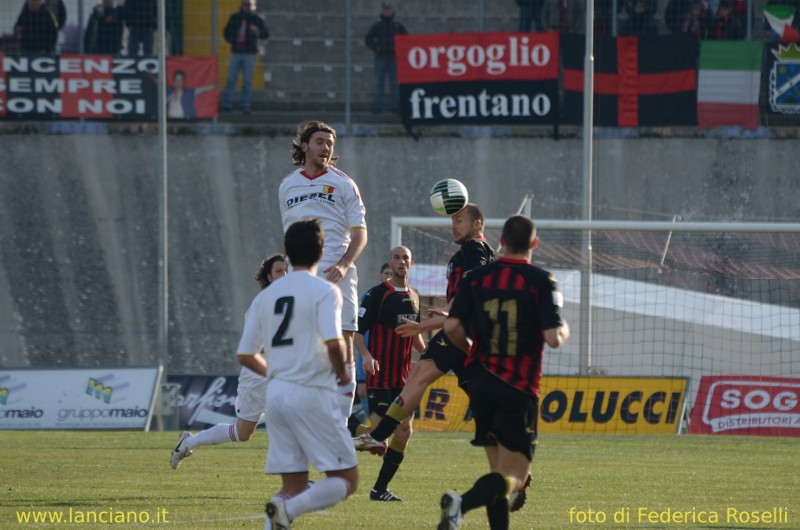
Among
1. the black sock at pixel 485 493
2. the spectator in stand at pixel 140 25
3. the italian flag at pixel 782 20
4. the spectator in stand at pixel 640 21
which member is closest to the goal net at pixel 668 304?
the spectator in stand at pixel 640 21

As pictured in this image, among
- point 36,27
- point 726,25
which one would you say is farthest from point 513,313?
point 36,27

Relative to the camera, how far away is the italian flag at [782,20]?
2308 centimetres

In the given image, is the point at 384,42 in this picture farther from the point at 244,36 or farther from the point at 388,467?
the point at 388,467

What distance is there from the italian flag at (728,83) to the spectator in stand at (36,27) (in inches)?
472

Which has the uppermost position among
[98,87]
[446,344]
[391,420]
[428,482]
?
[98,87]

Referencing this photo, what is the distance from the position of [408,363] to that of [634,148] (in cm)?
1381

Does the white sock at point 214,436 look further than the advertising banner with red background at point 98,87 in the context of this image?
No

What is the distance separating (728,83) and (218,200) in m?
9.97

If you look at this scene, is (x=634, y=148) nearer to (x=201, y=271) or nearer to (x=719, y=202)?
(x=719, y=202)

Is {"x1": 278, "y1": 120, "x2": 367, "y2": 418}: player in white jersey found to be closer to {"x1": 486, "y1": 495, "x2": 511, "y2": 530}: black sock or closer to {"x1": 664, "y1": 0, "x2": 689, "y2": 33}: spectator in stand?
{"x1": 486, "y1": 495, "x2": 511, "y2": 530}: black sock

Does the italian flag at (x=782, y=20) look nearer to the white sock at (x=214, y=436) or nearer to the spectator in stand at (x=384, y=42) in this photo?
the spectator in stand at (x=384, y=42)

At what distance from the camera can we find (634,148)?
81.1 ft

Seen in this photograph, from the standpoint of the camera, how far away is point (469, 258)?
27.9ft

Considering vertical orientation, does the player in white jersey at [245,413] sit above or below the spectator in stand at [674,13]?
below
